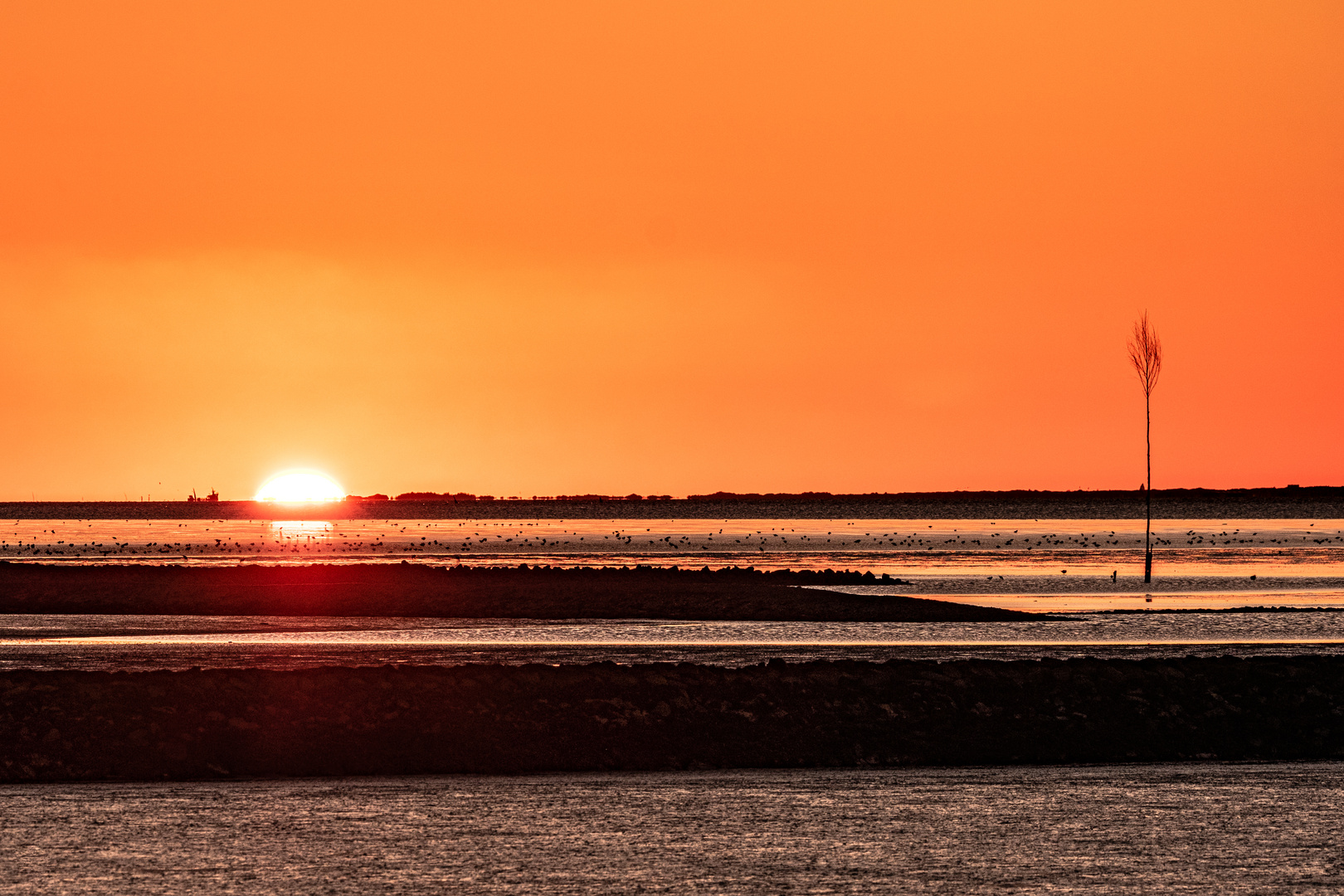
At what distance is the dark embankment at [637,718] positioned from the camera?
14.3 meters

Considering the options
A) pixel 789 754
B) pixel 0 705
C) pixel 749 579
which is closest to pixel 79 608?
pixel 749 579

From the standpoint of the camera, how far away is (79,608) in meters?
40.5

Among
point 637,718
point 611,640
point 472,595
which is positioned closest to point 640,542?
point 472,595

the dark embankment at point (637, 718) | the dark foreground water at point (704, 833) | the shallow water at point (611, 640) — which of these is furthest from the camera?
the shallow water at point (611, 640)

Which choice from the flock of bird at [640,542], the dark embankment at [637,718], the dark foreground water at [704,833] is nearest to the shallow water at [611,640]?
the dark embankment at [637,718]

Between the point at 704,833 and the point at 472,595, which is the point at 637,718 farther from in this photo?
the point at 472,595

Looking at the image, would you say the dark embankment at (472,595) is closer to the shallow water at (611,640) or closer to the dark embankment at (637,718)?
the shallow water at (611,640)

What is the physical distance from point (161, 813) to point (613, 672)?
20.2 ft

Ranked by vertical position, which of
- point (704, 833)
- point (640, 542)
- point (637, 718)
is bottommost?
point (704, 833)

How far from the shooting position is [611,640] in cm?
2828

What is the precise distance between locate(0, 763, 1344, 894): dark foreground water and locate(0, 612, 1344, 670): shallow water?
9.40 metres

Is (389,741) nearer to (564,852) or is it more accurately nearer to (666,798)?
(666,798)

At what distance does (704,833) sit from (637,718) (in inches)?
178

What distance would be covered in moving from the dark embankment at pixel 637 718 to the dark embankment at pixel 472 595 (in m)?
17.0
